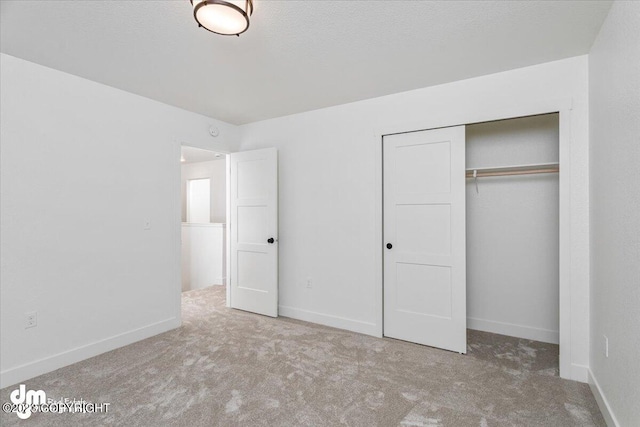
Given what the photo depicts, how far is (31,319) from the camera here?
101 inches

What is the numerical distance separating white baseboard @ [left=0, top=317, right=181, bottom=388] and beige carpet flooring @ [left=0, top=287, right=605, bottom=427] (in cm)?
7

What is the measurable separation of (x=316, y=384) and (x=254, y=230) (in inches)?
87.3

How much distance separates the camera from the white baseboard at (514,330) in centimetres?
321

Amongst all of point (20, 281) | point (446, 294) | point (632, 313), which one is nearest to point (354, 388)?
point (446, 294)

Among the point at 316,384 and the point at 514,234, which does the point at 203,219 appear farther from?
the point at 514,234

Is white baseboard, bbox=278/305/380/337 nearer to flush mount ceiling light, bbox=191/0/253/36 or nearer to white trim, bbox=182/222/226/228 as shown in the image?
white trim, bbox=182/222/226/228

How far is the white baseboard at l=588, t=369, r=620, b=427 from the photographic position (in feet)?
6.11

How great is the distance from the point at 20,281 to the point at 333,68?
2.98 m

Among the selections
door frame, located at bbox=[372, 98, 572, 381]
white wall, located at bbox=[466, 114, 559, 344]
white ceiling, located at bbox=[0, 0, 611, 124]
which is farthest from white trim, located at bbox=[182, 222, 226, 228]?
door frame, located at bbox=[372, 98, 572, 381]

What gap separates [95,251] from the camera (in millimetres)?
2980

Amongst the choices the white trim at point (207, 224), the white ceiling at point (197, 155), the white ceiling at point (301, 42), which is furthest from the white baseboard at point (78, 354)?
the white ceiling at point (197, 155)

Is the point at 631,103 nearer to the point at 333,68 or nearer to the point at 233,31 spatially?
the point at 333,68

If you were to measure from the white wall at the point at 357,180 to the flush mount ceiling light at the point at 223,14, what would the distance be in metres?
1.91

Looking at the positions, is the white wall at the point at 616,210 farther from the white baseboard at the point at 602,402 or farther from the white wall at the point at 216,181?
the white wall at the point at 216,181
